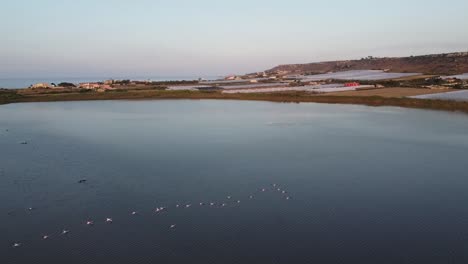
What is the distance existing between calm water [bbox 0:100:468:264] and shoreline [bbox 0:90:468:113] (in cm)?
829

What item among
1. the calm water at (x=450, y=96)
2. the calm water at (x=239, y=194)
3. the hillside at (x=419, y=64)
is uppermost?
the hillside at (x=419, y=64)

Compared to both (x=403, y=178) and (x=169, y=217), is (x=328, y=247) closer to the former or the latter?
(x=169, y=217)

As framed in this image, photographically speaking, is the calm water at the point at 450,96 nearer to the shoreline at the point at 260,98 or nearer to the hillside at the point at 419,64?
the shoreline at the point at 260,98

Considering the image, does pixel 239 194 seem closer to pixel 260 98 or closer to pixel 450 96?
pixel 450 96

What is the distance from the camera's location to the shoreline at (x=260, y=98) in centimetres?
2891

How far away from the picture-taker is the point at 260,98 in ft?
129

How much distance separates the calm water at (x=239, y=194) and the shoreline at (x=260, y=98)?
8292 millimetres

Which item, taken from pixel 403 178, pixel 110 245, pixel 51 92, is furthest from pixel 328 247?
pixel 51 92

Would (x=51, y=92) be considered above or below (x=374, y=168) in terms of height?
above

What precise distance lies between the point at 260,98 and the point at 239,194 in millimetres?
29029

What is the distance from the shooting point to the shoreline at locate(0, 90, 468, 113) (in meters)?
28.9

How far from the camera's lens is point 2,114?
28750 mm

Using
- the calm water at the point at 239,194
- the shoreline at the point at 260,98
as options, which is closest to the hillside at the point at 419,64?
the shoreline at the point at 260,98

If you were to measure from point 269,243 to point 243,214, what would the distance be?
157 cm
